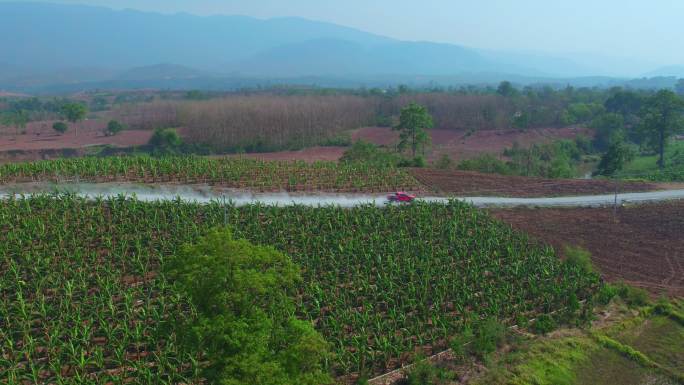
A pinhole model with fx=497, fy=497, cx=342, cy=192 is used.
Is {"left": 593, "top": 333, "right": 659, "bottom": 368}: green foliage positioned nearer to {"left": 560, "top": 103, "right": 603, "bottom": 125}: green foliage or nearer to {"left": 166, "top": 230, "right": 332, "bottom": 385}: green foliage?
{"left": 166, "top": 230, "right": 332, "bottom": 385}: green foliage

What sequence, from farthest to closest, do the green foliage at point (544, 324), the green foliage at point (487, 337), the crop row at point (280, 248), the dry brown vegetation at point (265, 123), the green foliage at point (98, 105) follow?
the green foliage at point (98, 105) < the dry brown vegetation at point (265, 123) < the green foliage at point (544, 324) < the green foliage at point (487, 337) < the crop row at point (280, 248)

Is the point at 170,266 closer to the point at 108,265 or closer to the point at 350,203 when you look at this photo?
the point at 108,265

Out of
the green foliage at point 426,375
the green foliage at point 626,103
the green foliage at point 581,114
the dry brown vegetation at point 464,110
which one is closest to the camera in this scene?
the green foliage at point 426,375

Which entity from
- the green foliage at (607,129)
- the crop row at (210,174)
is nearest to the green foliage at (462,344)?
the crop row at (210,174)

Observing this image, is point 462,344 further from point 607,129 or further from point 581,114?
point 581,114

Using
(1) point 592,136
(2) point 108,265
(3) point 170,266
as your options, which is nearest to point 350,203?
(2) point 108,265

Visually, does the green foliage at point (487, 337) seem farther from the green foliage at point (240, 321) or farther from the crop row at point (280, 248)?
the green foliage at point (240, 321)
